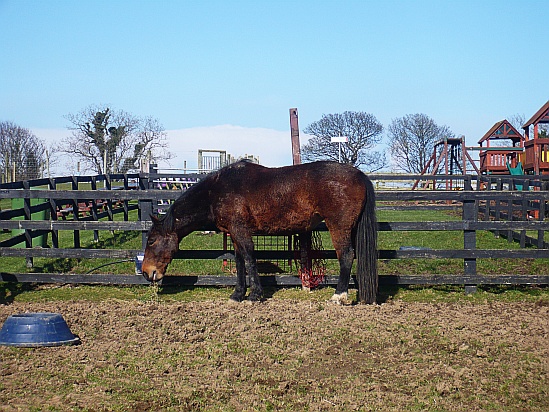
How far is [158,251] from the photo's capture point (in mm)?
7539

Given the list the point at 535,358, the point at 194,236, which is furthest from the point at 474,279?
the point at 194,236

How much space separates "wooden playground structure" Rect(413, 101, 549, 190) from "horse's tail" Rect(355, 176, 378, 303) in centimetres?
1825

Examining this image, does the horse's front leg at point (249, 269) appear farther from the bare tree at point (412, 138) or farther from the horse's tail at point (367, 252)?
the bare tree at point (412, 138)

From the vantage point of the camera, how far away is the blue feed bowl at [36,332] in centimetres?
535

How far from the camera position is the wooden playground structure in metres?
25.4

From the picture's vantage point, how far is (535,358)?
5.04 metres

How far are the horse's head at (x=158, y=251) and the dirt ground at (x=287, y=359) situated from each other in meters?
0.56

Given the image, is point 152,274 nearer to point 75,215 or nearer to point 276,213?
point 276,213

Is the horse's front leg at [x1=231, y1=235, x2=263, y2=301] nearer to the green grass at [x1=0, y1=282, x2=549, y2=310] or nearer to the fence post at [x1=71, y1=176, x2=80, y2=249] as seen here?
the green grass at [x1=0, y1=282, x2=549, y2=310]

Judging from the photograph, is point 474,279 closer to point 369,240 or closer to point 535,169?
point 369,240

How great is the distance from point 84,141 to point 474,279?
29743 mm

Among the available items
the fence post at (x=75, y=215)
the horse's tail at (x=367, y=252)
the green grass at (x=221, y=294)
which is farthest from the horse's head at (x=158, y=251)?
the fence post at (x=75, y=215)

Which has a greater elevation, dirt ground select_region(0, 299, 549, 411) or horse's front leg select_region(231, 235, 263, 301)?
horse's front leg select_region(231, 235, 263, 301)

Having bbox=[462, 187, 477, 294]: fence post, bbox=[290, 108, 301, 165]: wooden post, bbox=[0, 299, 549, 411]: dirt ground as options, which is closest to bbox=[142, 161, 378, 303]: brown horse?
bbox=[0, 299, 549, 411]: dirt ground
